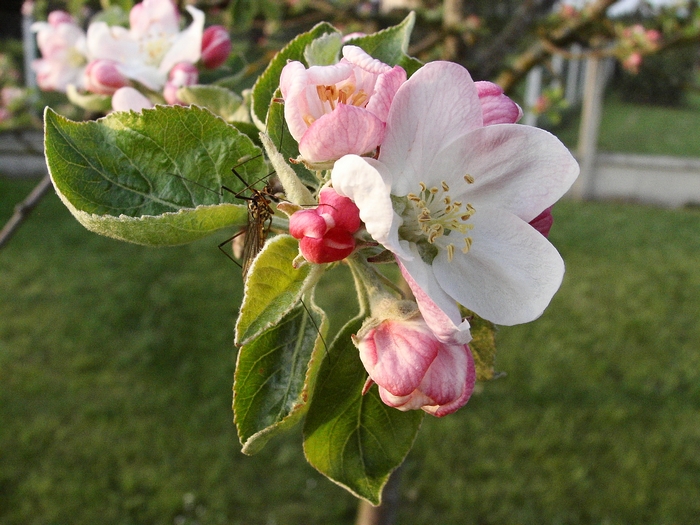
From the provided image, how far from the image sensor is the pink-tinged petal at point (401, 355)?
0.69 m

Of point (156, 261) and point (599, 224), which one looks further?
point (599, 224)

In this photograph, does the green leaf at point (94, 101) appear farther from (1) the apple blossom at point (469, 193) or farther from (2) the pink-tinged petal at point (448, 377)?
(2) the pink-tinged petal at point (448, 377)

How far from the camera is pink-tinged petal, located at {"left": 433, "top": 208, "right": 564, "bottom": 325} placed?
0.70m

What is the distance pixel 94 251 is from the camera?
5.85m

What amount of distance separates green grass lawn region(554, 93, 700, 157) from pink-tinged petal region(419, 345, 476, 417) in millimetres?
10422

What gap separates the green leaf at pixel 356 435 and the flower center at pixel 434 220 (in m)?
0.19

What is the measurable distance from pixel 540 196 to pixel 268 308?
0.32 metres

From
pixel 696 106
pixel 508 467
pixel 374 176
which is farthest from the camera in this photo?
pixel 696 106

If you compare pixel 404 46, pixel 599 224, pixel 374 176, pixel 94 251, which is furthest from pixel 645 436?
pixel 94 251

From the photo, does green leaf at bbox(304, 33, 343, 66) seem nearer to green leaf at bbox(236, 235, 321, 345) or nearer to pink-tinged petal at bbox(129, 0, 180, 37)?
green leaf at bbox(236, 235, 321, 345)

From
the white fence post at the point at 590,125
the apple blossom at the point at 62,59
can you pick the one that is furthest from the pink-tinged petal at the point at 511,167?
the white fence post at the point at 590,125

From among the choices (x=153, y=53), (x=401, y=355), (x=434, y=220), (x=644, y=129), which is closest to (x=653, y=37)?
(x=153, y=53)

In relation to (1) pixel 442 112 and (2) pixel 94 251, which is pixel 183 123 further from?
(2) pixel 94 251

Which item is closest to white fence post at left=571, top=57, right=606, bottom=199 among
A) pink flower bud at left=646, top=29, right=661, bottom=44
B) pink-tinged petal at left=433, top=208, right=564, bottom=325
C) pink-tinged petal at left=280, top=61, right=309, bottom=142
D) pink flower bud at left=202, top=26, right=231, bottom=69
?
pink flower bud at left=646, top=29, right=661, bottom=44
